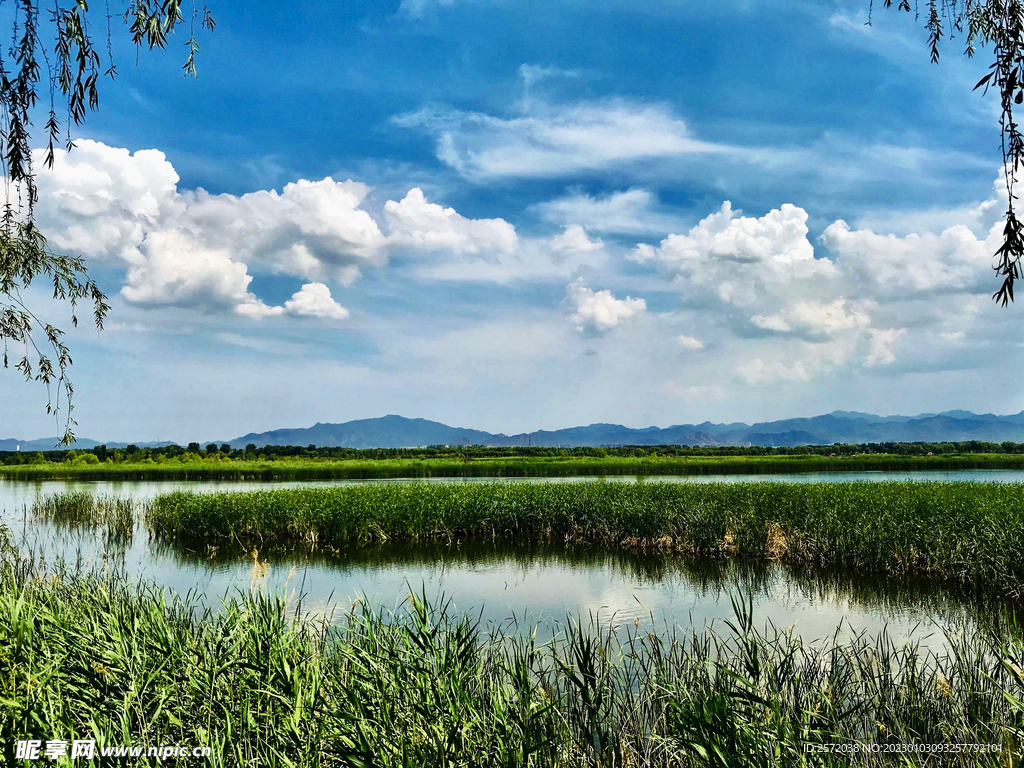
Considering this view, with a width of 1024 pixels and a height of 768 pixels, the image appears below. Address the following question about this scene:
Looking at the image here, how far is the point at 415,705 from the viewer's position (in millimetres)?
4480

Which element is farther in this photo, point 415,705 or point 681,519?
point 681,519

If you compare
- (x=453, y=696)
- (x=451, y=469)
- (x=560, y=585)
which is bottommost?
(x=451, y=469)

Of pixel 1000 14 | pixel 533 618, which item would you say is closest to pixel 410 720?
pixel 1000 14

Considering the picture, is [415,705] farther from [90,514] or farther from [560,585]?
[90,514]

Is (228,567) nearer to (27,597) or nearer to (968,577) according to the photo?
(27,597)

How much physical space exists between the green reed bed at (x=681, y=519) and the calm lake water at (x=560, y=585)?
934mm

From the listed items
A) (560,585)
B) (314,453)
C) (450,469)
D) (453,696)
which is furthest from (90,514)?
(314,453)

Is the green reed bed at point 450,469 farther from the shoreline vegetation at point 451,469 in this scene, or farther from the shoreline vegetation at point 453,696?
the shoreline vegetation at point 453,696

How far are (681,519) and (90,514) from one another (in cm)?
2163

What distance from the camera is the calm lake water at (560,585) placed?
1094 centimetres

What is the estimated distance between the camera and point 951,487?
20.6m

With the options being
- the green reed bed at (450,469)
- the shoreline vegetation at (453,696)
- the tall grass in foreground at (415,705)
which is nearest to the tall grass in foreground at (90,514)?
the shoreline vegetation at (453,696)

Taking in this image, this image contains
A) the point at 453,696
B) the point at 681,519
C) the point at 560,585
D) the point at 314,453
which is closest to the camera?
the point at 453,696

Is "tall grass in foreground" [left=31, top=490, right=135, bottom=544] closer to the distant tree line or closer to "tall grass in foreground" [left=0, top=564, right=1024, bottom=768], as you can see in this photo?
"tall grass in foreground" [left=0, top=564, right=1024, bottom=768]
